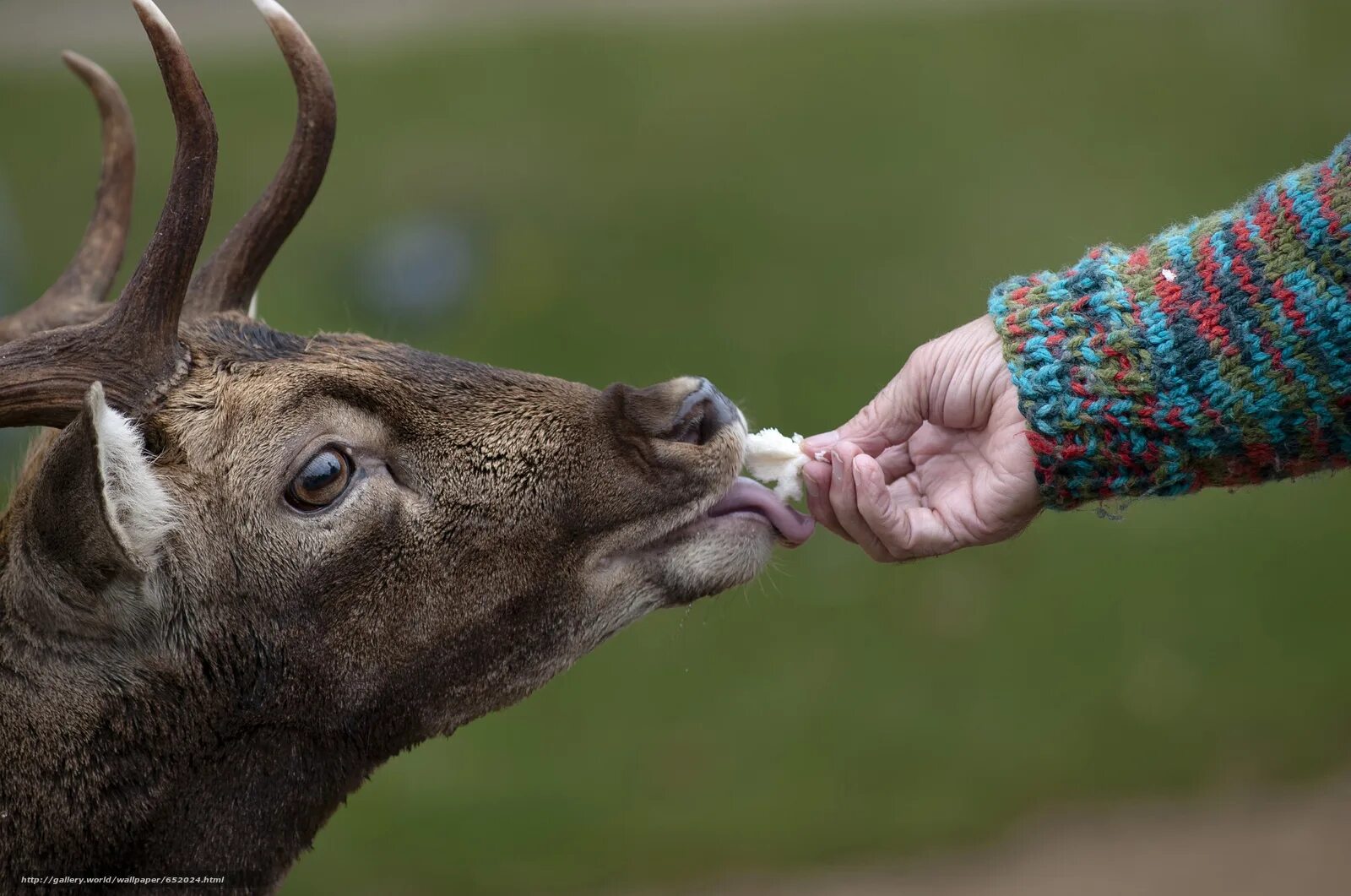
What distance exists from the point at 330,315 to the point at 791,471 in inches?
264

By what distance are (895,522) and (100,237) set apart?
2645mm

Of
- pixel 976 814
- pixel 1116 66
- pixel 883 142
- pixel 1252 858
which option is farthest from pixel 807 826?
pixel 1116 66

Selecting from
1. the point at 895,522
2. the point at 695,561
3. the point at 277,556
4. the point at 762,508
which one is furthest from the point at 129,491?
the point at 895,522

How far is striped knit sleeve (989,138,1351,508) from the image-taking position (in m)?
2.85

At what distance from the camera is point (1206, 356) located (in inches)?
115

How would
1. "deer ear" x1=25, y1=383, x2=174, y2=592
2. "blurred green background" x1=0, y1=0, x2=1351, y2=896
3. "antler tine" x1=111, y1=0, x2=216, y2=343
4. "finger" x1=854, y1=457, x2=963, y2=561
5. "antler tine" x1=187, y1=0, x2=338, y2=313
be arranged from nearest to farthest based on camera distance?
"deer ear" x1=25, y1=383, x2=174, y2=592 → "antler tine" x1=111, y1=0, x2=216, y2=343 → "finger" x1=854, y1=457, x2=963, y2=561 → "antler tine" x1=187, y1=0, x2=338, y2=313 → "blurred green background" x1=0, y1=0, x2=1351, y2=896

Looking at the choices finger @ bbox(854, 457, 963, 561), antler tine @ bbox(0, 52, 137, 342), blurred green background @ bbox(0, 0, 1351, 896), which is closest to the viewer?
finger @ bbox(854, 457, 963, 561)

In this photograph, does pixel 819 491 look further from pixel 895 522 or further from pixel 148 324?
pixel 148 324

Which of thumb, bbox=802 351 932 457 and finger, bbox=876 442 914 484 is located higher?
thumb, bbox=802 351 932 457

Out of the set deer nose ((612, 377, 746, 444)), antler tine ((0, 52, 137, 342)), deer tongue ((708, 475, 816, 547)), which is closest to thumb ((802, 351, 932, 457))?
deer tongue ((708, 475, 816, 547))

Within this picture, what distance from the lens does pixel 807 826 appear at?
6680mm

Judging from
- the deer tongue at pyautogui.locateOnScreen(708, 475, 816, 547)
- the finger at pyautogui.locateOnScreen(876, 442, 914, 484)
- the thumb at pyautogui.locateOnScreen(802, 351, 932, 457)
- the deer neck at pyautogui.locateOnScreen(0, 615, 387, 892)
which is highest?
the thumb at pyautogui.locateOnScreen(802, 351, 932, 457)

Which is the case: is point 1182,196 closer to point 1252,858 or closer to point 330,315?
point 1252,858

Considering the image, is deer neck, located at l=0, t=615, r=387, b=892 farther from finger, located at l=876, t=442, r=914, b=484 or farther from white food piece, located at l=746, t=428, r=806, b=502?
finger, located at l=876, t=442, r=914, b=484
